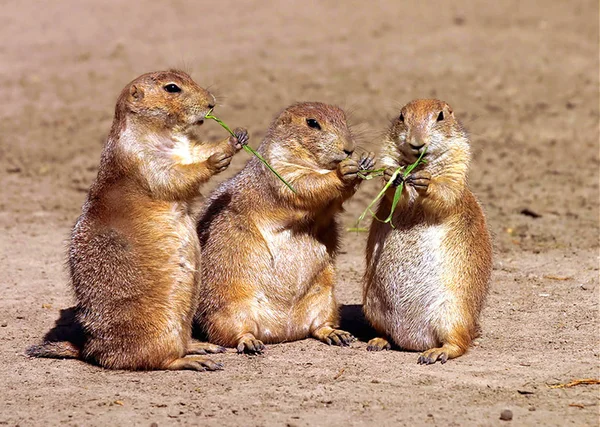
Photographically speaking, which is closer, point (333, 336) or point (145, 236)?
point (145, 236)

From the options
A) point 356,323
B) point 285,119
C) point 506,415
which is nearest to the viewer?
point 506,415

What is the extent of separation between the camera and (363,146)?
Result: 44.7ft

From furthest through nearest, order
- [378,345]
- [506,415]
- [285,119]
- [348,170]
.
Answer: [285,119]
[378,345]
[348,170]
[506,415]

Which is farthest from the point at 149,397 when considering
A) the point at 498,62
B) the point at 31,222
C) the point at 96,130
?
the point at 498,62

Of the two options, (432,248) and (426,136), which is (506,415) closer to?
(432,248)

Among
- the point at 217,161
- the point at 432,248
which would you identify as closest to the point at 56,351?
the point at 217,161

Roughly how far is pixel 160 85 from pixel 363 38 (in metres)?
11.3

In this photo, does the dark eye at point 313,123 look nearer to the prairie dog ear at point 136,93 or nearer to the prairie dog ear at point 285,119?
the prairie dog ear at point 285,119

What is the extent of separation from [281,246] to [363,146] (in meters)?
5.97

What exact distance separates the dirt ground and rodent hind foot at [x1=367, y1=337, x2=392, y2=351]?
0.12 metres

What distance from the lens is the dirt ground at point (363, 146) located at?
651 centimetres

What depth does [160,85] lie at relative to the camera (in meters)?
7.47

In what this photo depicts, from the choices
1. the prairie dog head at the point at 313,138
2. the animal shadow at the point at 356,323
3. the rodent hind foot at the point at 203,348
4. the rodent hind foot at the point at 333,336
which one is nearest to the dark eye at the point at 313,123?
the prairie dog head at the point at 313,138

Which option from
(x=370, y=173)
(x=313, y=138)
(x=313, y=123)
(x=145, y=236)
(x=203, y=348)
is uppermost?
(x=313, y=123)
